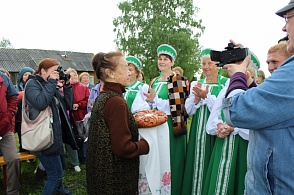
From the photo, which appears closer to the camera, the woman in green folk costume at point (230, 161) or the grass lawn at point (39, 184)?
the woman in green folk costume at point (230, 161)

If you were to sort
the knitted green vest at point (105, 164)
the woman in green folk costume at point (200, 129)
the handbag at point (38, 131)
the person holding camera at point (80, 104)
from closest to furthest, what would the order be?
the knitted green vest at point (105, 164) → the handbag at point (38, 131) → the woman in green folk costume at point (200, 129) → the person holding camera at point (80, 104)

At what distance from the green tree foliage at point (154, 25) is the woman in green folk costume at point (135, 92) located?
21258mm

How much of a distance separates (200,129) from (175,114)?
17.6 inches

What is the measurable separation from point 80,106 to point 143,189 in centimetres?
398

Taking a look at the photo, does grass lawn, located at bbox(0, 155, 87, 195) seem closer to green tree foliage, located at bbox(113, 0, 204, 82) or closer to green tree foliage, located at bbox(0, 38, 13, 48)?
green tree foliage, located at bbox(113, 0, 204, 82)

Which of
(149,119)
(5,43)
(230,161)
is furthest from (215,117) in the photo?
(5,43)

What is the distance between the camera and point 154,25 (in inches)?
1001

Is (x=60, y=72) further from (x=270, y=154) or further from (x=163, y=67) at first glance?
(x=270, y=154)

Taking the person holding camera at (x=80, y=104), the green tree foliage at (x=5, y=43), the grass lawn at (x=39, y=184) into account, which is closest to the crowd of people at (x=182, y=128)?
the grass lawn at (x=39, y=184)

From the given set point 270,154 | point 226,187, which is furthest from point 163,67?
point 270,154

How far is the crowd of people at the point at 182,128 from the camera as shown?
1315 mm

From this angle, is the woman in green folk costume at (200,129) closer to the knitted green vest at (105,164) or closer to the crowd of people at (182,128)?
the crowd of people at (182,128)

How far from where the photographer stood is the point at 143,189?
2262 millimetres

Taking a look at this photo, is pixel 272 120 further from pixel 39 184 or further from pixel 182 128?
pixel 39 184
